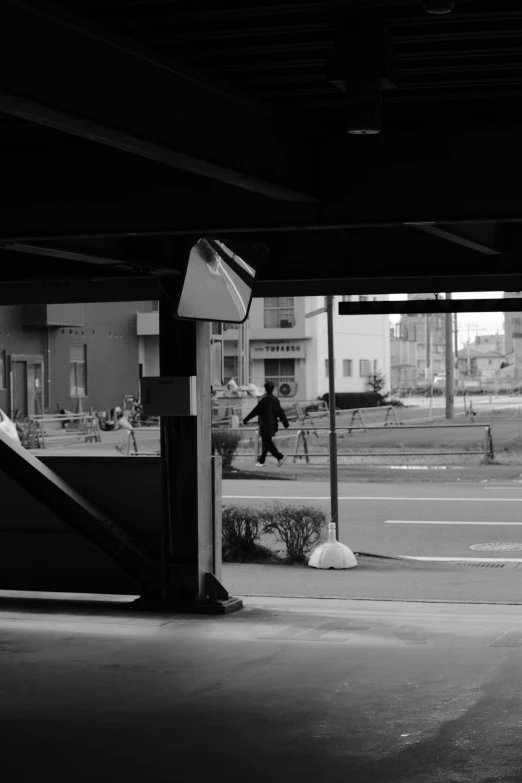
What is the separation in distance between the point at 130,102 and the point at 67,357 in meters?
41.3

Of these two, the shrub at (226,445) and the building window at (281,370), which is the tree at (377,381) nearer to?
the building window at (281,370)

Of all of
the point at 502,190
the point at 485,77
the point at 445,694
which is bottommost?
the point at 445,694

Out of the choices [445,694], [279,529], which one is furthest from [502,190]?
[279,529]

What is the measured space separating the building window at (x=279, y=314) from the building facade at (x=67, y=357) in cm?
1235

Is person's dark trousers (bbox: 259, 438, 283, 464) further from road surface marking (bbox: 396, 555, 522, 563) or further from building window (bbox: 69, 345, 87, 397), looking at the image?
building window (bbox: 69, 345, 87, 397)

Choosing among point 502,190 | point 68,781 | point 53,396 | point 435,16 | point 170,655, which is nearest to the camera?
point 435,16

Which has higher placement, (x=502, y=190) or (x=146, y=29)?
(x=146, y=29)

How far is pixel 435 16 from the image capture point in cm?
508

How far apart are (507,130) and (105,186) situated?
2.54 meters

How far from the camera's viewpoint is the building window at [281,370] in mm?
65062

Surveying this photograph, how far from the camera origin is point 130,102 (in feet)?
16.9

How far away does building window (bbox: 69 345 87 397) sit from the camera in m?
47.1

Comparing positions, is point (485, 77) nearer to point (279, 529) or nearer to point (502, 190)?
point (502, 190)

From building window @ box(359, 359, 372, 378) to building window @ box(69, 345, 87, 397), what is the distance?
25971 mm
